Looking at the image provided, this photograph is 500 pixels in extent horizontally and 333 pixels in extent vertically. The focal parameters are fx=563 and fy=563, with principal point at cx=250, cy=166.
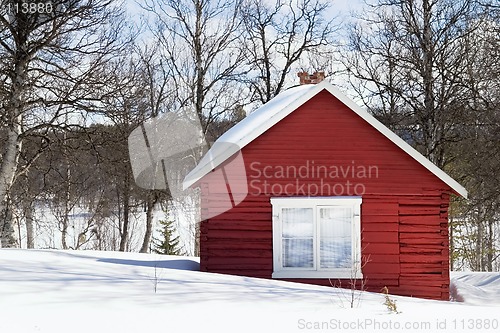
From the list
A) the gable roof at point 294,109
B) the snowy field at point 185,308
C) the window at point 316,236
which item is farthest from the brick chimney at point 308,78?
the snowy field at point 185,308

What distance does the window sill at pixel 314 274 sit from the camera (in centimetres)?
1232

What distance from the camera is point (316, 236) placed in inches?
489

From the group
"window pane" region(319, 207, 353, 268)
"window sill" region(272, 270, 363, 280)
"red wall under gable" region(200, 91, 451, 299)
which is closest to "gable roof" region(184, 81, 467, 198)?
"red wall under gable" region(200, 91, 451, 299)

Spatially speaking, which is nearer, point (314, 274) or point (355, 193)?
point (314, 274)

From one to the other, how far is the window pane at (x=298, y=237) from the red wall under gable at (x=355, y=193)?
0.37 meters

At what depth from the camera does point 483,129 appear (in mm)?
21078

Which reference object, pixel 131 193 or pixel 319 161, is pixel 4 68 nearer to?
pixel 319 161

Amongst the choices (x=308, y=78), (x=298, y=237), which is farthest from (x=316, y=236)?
(x=308, y=78)

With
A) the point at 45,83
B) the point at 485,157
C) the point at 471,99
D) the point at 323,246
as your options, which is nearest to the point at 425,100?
the point at 471,99

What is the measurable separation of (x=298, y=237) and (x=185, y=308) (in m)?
5.69

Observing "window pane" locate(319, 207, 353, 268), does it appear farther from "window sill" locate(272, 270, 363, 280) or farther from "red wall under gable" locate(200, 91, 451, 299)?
"red wall under gable" locate(200, 91, 451, 299)

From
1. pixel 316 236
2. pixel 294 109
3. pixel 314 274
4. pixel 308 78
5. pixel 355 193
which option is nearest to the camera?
pixel 314 274

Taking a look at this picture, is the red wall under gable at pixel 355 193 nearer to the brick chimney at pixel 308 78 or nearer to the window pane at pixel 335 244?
the window pane at pixel 335 244

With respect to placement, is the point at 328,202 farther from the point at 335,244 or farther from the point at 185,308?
the point at 185,308
